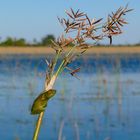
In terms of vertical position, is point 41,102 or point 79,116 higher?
point 41,102

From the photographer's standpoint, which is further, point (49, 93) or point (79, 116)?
point (79, 116)

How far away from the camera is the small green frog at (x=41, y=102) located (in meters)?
0.58

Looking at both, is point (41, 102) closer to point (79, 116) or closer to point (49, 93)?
point (49, 93)

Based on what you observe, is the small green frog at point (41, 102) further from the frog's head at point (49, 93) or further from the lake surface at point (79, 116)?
the lake surface at point (79, 116)

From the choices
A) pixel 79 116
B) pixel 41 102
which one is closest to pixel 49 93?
pixel 41 102

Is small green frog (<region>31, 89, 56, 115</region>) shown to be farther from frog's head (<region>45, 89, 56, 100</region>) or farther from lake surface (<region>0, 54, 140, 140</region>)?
lake surface (<region>0, 54, 140, 140</region>)

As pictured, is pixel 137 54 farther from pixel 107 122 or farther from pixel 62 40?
pixel 62 40

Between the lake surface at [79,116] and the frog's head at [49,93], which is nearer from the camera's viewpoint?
the frog's head at [49,93]

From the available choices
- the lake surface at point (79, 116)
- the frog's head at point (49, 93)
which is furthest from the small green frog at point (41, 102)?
the lake surface at point (79, 116)

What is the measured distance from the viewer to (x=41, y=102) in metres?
0.58

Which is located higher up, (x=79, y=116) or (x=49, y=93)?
(x=49, y=93)

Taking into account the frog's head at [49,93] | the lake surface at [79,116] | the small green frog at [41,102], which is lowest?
the lake surface at [79,116]

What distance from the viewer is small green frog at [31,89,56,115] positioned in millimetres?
576

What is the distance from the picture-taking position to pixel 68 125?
9281mm
